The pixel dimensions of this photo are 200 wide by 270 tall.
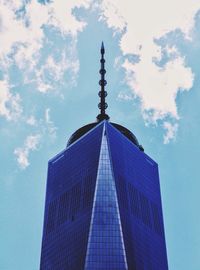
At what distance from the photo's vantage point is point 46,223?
150500 mm

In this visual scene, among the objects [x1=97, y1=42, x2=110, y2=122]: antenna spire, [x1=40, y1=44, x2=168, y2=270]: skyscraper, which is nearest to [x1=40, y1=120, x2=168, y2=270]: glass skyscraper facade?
[x1=40, y1=44, x2=168, y2=270]: skyscraper

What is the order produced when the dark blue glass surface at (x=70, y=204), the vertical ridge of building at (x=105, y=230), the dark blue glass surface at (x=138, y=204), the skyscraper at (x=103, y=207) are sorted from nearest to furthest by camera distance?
the vertical ridge of building at (x=105, y=230)
the skyscraper at (x=103, y=207)
the dark blue glass surface at (x=70, y=204)
the dark blue glass surface at (x=138, y=204)

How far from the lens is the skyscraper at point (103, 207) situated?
128m

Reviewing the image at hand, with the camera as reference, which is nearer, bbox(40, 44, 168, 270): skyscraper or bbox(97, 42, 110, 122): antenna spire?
bbox(40, 44, 168, 270): skyscraper

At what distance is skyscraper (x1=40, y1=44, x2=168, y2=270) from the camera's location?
127938 millimetres

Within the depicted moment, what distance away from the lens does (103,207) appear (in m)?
133

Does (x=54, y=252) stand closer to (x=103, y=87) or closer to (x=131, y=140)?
(x=131, y=140)

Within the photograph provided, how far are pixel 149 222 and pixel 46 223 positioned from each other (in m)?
29.5

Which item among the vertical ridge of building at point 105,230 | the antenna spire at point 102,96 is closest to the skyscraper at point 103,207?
the vertical ridge of building at point 105,230

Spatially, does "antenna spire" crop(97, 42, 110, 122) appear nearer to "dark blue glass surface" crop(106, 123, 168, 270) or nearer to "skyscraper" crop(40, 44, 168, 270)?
"skyscraper" crop(40, 44, 168, 270)

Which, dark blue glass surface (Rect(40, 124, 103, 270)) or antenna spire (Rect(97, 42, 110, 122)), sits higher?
antenna spire (Rect(97, 42, 110, 122))

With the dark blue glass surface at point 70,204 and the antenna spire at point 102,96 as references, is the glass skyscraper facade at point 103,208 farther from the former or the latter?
the antenna spire at point 102,96

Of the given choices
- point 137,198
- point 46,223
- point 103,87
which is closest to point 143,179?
point 137,198

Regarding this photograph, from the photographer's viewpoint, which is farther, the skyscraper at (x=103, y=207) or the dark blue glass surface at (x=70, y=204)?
the dark blue glass surface at (x=70, y=204)
